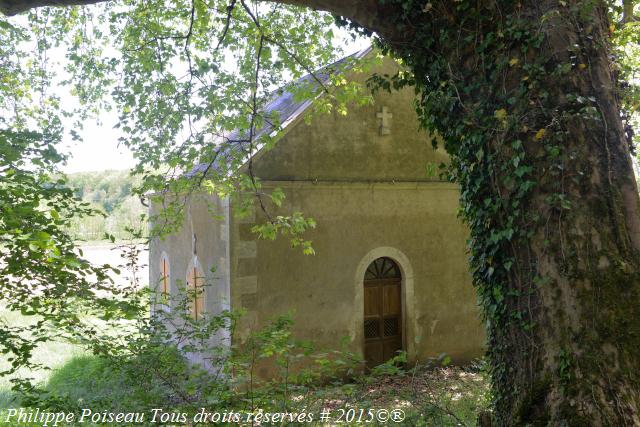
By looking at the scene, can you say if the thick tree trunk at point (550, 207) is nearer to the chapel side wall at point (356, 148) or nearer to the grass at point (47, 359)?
the chapel side wall at point (356, 148)

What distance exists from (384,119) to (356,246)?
8.34 feet

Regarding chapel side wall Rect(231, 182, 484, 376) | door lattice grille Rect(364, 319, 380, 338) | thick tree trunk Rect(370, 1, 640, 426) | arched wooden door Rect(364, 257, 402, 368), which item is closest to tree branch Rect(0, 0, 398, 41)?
thick tree trunk Rect(370, 1, 640, 426)

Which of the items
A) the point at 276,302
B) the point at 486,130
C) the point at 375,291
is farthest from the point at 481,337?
the point at 486,130

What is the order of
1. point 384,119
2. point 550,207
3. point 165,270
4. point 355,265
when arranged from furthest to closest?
point 165,270 → point 384,119 → point 355,265 → point 550,207

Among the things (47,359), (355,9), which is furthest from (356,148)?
(47,359)

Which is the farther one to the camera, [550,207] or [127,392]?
[127,392]

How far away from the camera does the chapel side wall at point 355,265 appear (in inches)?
357

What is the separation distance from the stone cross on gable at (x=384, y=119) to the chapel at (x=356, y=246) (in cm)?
2

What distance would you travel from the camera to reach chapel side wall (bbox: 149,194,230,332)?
898 cm

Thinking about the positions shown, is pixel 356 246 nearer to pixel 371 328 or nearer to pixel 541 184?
pixel 371 328

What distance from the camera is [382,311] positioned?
1030 centimetres

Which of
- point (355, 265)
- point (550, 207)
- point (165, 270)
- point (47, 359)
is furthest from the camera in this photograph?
point (165, 270)

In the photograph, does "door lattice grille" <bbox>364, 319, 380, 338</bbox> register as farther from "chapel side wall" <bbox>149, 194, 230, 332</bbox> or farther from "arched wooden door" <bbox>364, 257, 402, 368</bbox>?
"chapel side wall" <bbox>149, 194, 230, 332</bbox>

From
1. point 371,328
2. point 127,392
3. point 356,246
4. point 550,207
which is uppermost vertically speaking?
point 550,207
